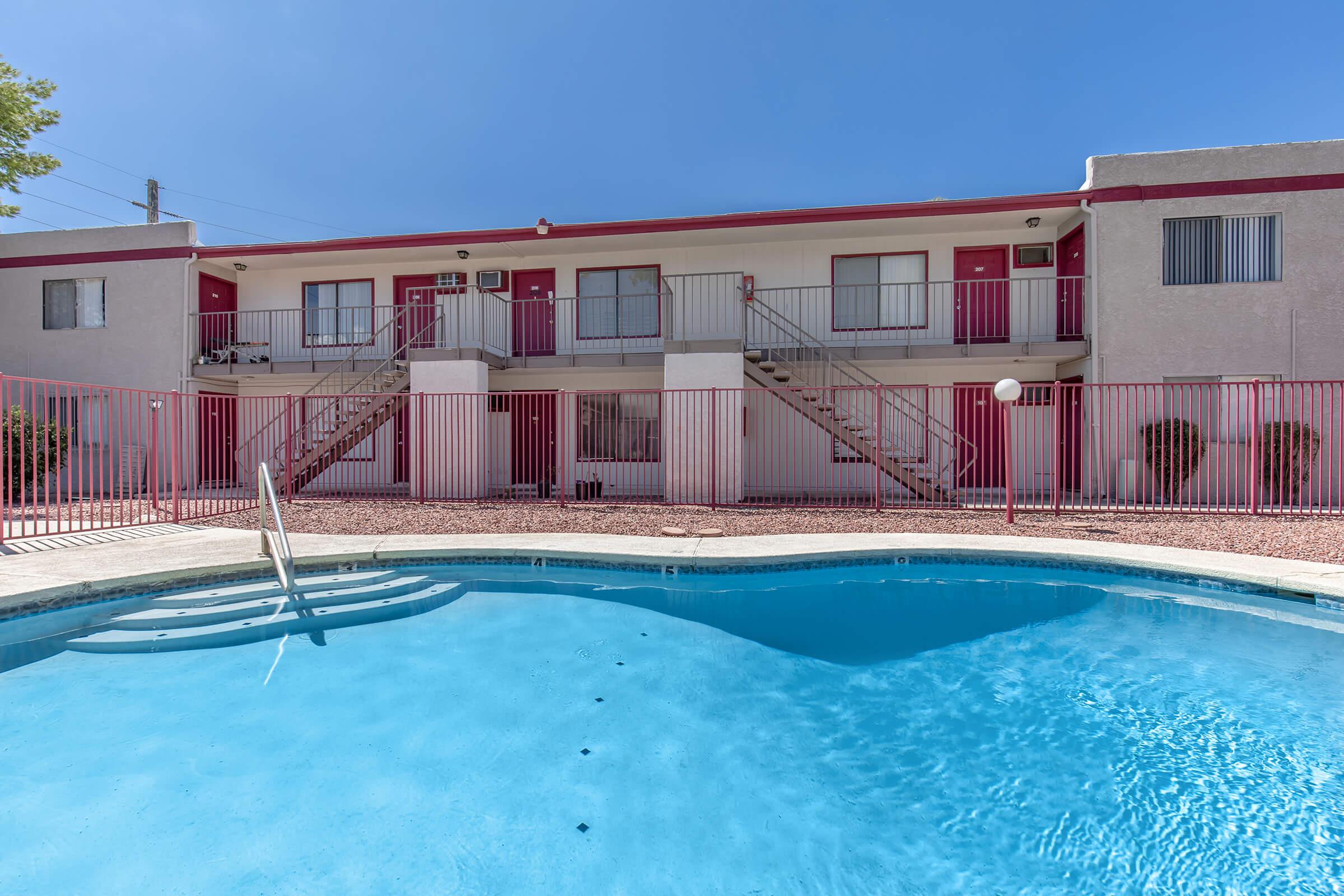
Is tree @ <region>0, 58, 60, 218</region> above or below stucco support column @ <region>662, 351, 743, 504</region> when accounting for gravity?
above

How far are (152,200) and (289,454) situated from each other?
2501 cm

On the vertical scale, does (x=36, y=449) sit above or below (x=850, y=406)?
below

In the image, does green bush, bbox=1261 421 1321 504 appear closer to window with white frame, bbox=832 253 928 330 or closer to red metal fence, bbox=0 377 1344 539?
red metal fence, bbox=0 377 1344 539

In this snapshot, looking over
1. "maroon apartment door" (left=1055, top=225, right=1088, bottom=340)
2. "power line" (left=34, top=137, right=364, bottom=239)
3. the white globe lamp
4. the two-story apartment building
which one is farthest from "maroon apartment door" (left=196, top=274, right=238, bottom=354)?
"maroon apartment door" (left=1055, top=225, right=1088, bottom=340)

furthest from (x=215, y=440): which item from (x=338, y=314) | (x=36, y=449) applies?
(x=36, y=449)

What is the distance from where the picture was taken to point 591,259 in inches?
559

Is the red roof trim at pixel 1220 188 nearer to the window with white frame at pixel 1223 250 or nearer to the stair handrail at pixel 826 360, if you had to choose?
the window with white frame at pixel 1223 250

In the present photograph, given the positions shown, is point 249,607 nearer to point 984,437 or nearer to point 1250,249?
point 984,437

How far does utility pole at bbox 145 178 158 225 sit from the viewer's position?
1059 inches

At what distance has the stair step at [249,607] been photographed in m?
4.98

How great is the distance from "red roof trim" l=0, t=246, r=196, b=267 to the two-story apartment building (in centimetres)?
6

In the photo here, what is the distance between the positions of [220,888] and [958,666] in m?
4.36

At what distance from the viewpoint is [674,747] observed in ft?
11.2

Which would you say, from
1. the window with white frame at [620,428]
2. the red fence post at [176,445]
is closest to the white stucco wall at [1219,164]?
the window with white frame at [620,428]
